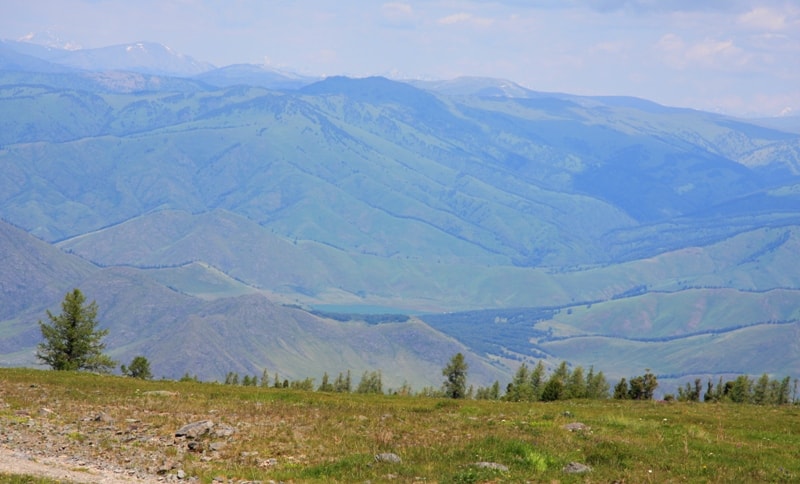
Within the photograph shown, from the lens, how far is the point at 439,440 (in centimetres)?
3052

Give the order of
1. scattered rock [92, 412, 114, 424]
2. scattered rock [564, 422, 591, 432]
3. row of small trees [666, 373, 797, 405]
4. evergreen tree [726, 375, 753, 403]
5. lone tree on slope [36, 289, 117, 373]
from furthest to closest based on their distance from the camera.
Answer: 1. evergreen tree [726, 375, 753, 403]
2. row of small trees [666, 373, 797, 405]
3. lone tree on slope [36, 289, 117, 373]
4. scattered rock [564, 422, 591, 432]
5. scattered rock [92, 412, 114, 424]

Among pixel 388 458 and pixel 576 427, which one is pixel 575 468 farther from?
pixel 576 427

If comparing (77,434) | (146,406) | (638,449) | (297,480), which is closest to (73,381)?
(146,406)

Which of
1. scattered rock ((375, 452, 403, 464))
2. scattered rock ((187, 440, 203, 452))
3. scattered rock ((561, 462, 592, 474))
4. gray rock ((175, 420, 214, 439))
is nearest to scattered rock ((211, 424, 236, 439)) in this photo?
gray rock ((175, 420, 214, 439))

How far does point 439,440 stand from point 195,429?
913cm

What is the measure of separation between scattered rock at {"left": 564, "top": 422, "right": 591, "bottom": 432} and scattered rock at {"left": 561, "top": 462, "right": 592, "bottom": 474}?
744cm

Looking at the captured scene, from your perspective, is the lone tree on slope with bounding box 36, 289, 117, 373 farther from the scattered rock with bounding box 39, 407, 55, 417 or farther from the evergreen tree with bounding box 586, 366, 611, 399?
the evergreen tree with bounding box 586, 366, 611, 399

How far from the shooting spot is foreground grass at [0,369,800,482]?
25.6 m

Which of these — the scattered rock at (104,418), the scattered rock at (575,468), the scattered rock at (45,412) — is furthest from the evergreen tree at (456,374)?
the scattered rock at (575,468)

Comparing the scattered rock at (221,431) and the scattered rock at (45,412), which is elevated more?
the scattered rock at (221,431)

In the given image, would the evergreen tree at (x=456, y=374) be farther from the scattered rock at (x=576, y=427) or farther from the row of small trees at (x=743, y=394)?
the scattered rock at (x=576, y=427)

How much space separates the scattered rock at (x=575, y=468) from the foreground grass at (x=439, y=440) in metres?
0.28

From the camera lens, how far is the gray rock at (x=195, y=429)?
95.9ft

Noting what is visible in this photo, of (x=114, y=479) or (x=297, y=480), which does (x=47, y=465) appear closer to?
(x=114, y=479)
